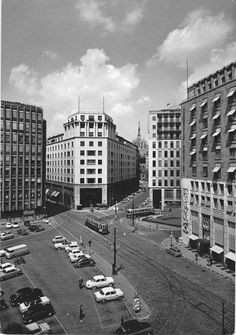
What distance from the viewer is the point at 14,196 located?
74375mm

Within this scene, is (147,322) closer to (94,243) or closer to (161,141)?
(94,243)

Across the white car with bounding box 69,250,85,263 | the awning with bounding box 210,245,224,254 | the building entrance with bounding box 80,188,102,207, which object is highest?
the building entrance with bounding box 80,188,102,207

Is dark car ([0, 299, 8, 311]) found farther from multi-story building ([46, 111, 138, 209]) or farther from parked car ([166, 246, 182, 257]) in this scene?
multi-story building ([46, 111, 138, 209])

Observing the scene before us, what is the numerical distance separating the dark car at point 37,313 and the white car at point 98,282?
7.42 metres

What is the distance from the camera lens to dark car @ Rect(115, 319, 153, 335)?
82.2 ft

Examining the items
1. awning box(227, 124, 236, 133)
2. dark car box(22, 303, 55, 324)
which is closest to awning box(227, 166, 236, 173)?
awning box(227, 124, 236, 133)

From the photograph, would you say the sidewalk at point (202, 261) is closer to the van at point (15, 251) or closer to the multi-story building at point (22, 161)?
the van at point (15, 251)

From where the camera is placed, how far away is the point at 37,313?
27.7 meters

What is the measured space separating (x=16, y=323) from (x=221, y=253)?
30.9 meters

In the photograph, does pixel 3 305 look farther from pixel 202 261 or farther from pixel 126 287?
pixel 202 261

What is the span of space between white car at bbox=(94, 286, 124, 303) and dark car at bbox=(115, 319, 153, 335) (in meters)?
6.33

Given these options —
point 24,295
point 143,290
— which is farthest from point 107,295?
point 24,295

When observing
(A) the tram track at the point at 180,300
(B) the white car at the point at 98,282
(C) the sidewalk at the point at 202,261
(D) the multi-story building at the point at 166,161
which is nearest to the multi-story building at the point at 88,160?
(D) the multi-story building at the point at 166,161

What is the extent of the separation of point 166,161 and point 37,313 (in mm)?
78555
